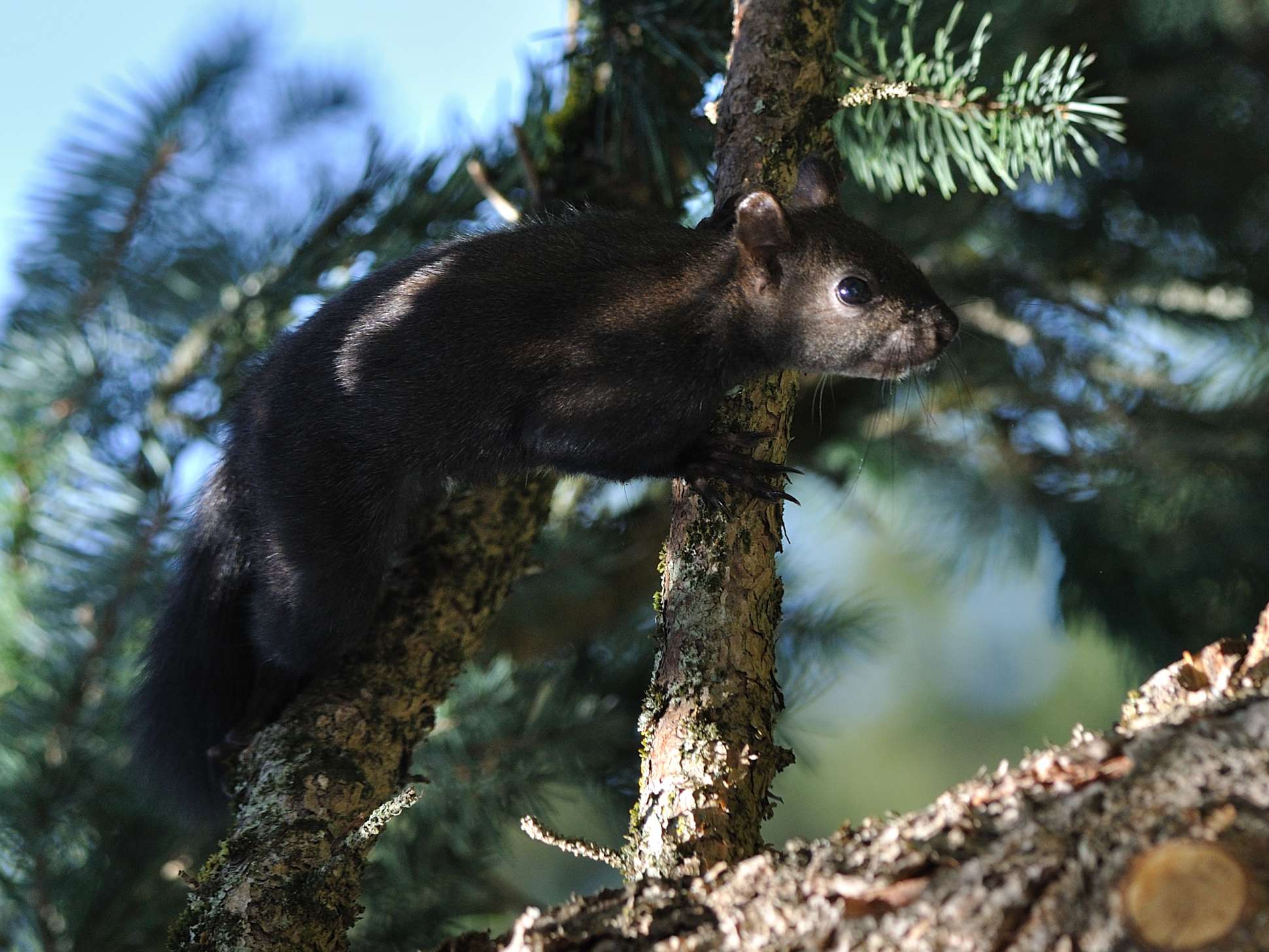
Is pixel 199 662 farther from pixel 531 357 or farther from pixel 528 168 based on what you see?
pixel 528 168

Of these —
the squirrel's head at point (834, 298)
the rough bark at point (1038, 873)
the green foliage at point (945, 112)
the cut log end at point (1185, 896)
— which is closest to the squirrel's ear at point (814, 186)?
the squirrel's head at point (834, 298)

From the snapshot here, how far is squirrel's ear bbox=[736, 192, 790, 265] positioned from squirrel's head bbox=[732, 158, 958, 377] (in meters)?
0.02

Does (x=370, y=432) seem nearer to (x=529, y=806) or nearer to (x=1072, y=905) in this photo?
(x=529, y=806)

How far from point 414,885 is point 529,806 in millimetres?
305

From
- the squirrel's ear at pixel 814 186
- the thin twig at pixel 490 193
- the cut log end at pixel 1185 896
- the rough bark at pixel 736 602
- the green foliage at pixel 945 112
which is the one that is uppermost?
the green foliage at pixel 945 112

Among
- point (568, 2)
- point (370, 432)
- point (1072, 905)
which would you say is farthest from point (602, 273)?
point (1072, 905)

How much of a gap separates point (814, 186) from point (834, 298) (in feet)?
0.69

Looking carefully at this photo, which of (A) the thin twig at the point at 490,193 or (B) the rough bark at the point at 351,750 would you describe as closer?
(B) the rough bark at the point at 351,750

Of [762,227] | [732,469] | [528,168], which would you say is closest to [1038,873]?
[732,469]

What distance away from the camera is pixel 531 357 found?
2.04m

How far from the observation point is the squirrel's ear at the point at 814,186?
78.5 inches

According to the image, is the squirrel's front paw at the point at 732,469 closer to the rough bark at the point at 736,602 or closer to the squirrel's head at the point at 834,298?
the rough bark at the point at 736,602

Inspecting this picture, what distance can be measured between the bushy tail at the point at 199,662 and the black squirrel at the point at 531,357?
0.58ft

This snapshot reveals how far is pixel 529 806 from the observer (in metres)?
2.51
